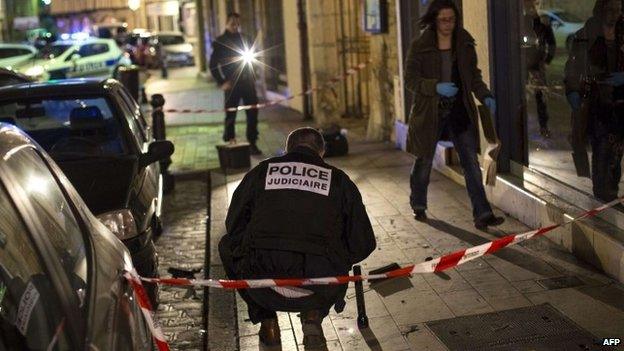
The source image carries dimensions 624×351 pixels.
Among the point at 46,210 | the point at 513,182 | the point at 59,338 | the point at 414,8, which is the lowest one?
the point at 513,182

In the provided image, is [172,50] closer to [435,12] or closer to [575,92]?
[435,12]

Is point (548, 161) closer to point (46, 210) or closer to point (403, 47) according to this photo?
point (403, 47)

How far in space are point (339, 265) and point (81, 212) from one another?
131 cm

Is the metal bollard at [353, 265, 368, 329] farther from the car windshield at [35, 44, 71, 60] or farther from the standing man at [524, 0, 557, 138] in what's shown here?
the car windshield at [35, 44, 71, 60]

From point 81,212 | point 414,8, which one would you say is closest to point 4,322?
point 81,212

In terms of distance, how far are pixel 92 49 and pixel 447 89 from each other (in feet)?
71.1

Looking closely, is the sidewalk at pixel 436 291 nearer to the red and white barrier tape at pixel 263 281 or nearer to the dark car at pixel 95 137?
the red and white barrier tape at pixel 263 281

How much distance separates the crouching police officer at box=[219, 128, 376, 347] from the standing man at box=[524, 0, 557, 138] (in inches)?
146

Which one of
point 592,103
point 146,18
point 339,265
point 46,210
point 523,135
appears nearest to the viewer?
point 46,210

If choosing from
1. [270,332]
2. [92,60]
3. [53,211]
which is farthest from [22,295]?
[92,60]

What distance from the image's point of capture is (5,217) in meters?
2.90

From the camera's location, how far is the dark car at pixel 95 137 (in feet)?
21.6

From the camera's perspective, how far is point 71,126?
7.46 m

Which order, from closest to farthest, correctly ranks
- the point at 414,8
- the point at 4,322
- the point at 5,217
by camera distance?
the point at 4,322 → the point at 5,217 → the point at 414,8
